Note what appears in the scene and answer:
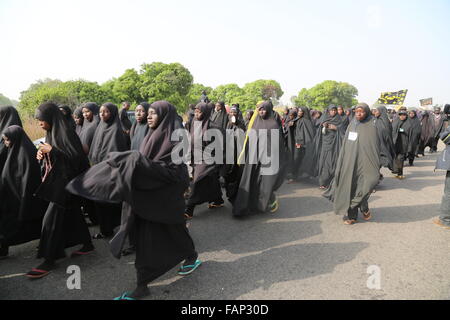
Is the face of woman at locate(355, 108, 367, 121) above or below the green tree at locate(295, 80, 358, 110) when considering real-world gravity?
below

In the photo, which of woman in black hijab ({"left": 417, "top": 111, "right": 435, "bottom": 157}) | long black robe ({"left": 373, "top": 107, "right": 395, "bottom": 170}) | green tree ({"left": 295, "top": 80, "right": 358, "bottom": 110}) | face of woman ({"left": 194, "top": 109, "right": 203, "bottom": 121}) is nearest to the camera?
face of woman ({"left": 194, "top": 109, "right": 203, "bottom": 121})

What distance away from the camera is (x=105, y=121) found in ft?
13.6

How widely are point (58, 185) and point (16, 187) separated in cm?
67

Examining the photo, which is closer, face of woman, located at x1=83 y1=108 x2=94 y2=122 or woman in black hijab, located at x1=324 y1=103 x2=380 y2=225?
woman in black hijab, located at x1=324 y1=103 x2=380 y2=225

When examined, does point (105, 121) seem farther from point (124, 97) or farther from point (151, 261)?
point (124, 97)

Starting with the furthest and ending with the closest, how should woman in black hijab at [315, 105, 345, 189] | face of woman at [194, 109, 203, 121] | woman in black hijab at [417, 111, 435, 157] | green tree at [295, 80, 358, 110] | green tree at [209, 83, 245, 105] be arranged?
green tree at [295, 80, 358, 110]
green tree at [209, 83, 245, 105]
woman in black hijab at [417, 111, 435, 157]
woman in black hijab at [315, 105, 345, 189]
face of woman at [194, 109, 203, 121]

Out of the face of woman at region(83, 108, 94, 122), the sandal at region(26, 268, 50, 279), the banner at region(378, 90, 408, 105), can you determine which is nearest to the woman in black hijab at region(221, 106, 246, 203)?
the face of woman at region(83, 108, 94, 122)

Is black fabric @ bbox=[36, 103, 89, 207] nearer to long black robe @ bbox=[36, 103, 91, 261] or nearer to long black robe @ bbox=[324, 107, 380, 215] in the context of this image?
long black robe @ bbox=[36, 103, 91, 261]

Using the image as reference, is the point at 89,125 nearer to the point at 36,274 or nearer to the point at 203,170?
the point at 203,170

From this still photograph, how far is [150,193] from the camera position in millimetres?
2705

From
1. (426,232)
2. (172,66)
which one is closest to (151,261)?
(426,232)

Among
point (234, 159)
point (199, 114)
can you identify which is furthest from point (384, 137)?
point (199, 114)

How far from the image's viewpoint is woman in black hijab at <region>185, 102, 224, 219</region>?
494cm

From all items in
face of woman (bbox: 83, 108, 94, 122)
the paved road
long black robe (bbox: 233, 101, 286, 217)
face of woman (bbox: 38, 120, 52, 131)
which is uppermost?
face of woman (bbox: 83, 108, 94, 122)
